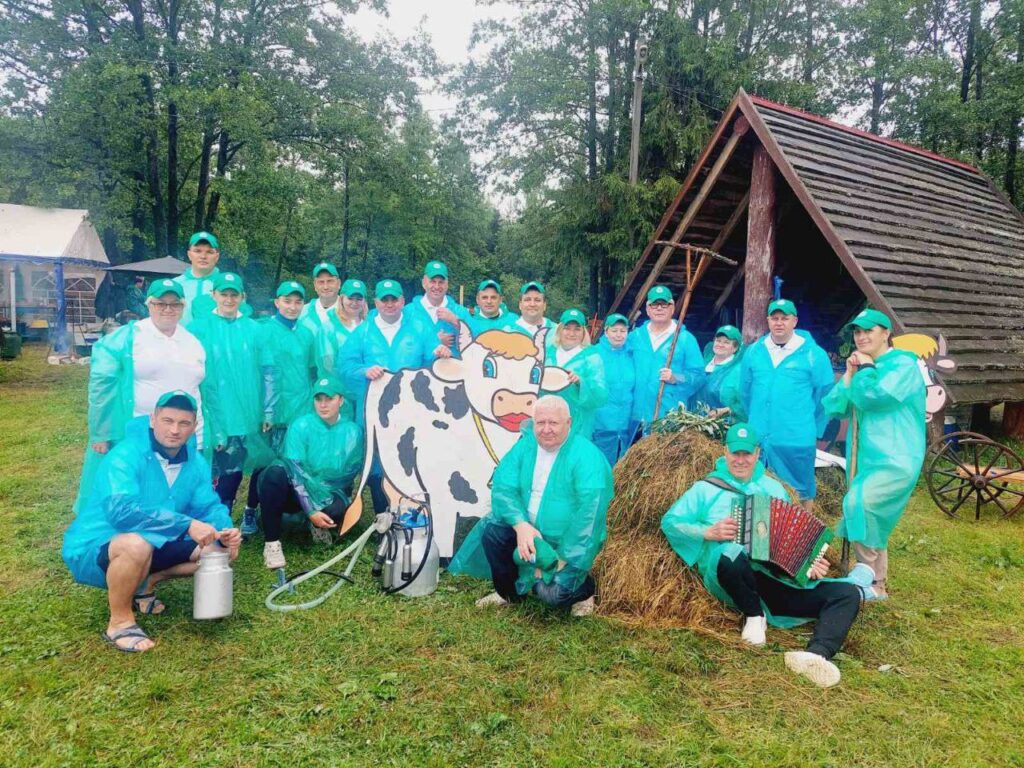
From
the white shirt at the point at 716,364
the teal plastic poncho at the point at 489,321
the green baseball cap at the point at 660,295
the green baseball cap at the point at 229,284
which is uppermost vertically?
the green baseball cap at the point at 660,295

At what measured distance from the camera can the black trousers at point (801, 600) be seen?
3281 millimetres

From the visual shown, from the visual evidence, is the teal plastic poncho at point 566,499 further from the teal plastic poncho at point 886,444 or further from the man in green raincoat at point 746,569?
the teal plastic poncho at point 886,444

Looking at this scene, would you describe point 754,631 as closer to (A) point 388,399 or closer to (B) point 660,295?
(A) point 388,399

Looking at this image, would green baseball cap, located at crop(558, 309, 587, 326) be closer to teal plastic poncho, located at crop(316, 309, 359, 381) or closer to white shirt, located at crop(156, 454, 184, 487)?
teal plastic poncho, located at crop(316, 309, 359, 381)

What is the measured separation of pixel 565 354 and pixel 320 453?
6.63 ft

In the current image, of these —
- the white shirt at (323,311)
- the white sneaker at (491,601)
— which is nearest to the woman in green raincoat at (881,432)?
the white sneaker at (491,601)

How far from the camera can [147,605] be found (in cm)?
365

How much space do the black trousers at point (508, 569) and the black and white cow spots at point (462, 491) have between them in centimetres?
70

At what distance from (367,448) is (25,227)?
1973cm

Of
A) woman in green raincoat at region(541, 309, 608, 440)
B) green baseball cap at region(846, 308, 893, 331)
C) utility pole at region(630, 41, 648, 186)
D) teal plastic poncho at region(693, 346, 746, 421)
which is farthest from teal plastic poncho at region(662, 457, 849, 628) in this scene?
utility pole at region(630, 41, 648, 186)

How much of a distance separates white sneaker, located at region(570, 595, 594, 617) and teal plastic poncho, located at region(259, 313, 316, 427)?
2.55m

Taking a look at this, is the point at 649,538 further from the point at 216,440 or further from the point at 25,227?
the point at 25,227

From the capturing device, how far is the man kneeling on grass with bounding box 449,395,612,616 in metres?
3.54

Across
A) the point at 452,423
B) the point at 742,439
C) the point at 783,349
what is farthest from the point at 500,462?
the point at 783,349
